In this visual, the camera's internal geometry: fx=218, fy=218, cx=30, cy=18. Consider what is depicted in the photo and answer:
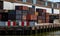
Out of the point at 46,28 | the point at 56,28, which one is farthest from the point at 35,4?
the point at 56,28

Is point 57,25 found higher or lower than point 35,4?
lower

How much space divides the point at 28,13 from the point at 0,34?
5.52 m

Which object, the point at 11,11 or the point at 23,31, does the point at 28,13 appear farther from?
the point at 23,31

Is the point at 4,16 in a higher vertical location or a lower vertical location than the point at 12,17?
higher

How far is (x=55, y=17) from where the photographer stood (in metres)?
41.9

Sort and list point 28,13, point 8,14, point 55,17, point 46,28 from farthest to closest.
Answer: point 55,17, point 46,28, point 28,13, point 8,14

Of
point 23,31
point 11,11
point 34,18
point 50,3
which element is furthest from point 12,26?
point 50,3

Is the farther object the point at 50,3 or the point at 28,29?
the point at 50,3

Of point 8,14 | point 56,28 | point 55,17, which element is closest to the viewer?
point 8,14

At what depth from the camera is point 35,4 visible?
34.2m

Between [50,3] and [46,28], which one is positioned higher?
[50,3]

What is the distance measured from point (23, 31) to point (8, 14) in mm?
3290

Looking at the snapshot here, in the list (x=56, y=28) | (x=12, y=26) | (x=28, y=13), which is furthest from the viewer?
(x=56, y=28)

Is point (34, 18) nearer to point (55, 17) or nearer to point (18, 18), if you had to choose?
point (18, 18)
